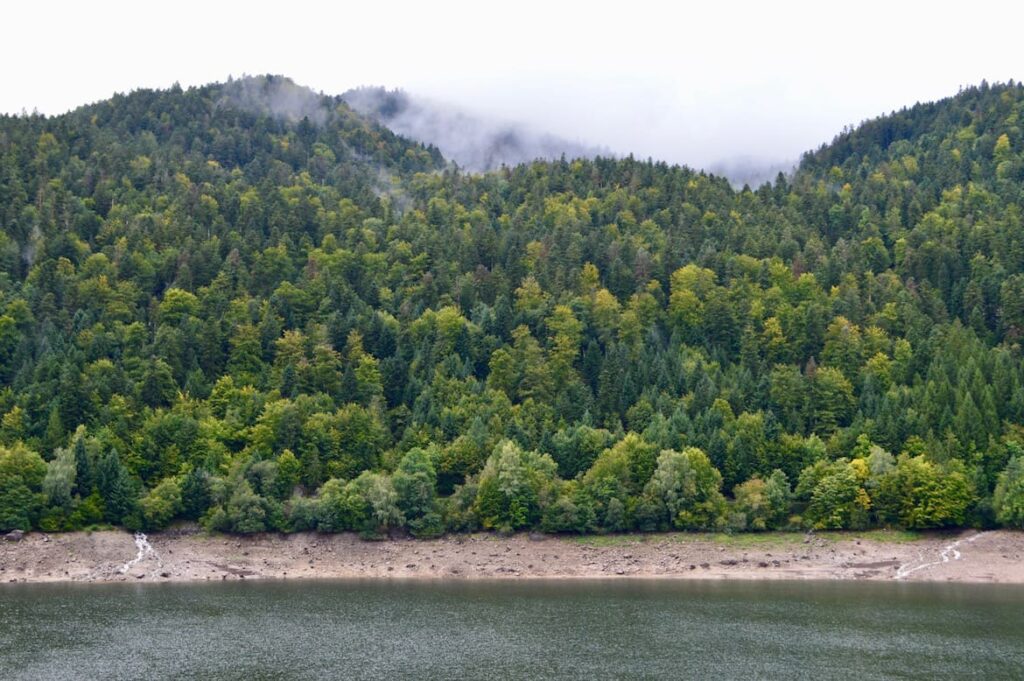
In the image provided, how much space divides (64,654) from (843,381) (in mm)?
105344

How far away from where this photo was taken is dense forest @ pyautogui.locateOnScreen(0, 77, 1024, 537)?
122 m

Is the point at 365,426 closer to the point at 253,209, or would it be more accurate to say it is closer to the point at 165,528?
the point at 165,528

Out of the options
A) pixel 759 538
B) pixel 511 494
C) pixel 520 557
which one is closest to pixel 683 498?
pixel 759 538

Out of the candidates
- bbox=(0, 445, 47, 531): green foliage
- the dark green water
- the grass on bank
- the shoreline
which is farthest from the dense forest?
the dark green water

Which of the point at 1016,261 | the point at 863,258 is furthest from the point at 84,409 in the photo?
the point at 1016,261

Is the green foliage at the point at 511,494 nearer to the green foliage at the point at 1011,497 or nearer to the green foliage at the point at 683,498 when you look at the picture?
the green foliage at the point at 683,498

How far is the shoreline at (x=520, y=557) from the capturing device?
108562 mm

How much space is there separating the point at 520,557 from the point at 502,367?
135ft

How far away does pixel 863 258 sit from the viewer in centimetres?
17788

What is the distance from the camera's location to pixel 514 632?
75.6m

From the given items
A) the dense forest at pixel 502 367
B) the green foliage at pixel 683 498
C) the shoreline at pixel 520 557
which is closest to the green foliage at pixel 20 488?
the dense forest at pixel 502 367

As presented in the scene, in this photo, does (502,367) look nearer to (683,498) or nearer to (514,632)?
(683,498)

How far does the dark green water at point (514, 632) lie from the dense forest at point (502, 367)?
22747mm

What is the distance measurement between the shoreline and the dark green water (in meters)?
9.02
